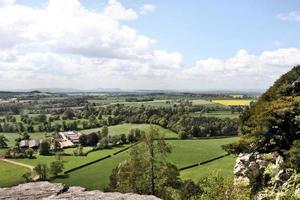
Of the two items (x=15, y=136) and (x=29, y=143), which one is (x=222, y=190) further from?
(x=15, y=136)

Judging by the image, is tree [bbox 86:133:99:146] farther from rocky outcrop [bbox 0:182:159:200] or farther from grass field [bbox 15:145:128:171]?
rocky outcrop [bbox 0:182:159:200]

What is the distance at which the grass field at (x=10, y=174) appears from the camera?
7907cm

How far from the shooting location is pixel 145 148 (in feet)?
114

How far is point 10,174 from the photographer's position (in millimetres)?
86312

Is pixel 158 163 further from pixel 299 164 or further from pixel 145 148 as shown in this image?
pixel 299 164

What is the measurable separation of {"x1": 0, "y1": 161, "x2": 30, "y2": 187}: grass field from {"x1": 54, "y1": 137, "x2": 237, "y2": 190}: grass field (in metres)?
8.12

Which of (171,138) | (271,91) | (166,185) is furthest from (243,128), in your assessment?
(171,138)

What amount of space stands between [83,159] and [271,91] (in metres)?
65.8

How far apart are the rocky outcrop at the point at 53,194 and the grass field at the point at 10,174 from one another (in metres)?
67.1

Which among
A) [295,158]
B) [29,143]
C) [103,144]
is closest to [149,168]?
[295,158]

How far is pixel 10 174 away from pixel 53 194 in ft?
259

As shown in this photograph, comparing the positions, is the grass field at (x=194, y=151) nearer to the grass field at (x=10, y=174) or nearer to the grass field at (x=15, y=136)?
the grass field at (x=10, y=174)

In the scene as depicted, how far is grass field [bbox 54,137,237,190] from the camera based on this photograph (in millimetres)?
76200

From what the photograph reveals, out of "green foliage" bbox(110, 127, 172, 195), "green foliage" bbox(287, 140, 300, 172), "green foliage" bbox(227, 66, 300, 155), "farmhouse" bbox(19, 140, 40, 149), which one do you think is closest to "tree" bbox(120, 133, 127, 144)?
"farmhouse" bbox(19, 140, 40, 149)
